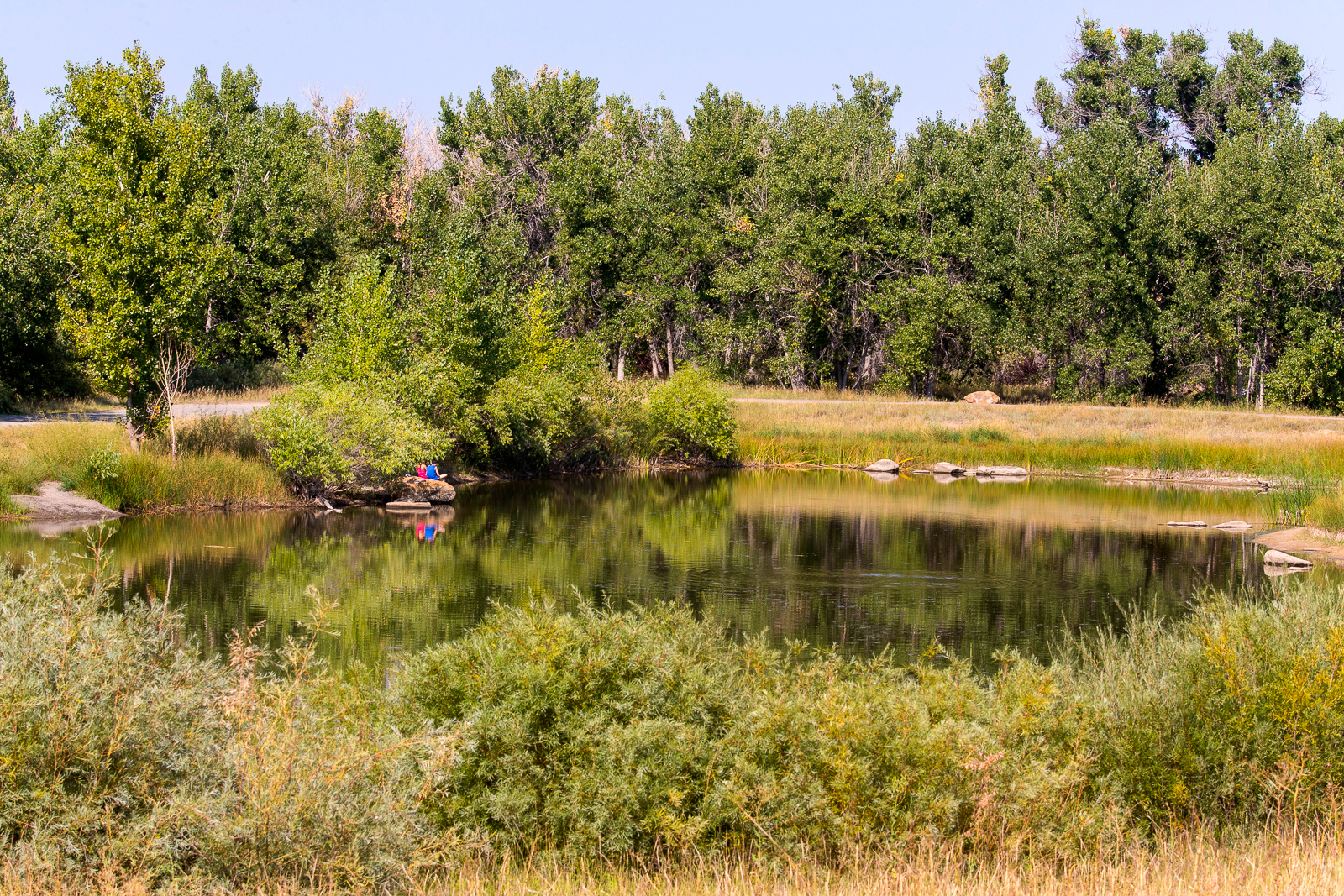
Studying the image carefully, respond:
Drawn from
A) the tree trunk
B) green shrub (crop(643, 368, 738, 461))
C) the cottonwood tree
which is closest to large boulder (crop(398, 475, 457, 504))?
the cottonwood tree

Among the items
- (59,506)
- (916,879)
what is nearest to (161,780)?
(916,879)

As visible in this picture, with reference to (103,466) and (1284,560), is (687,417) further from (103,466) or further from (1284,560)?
(1284,560)

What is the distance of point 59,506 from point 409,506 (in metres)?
7.75

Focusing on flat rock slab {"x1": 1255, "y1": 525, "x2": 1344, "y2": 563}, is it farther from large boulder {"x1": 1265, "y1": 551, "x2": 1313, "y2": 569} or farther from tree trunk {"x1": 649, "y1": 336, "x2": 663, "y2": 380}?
tree trunk {"x1": 649, "y1": 336, "x2": 663, "y2": 380}

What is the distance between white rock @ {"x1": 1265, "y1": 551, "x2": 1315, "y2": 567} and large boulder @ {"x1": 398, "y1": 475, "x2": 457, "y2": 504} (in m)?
18.1

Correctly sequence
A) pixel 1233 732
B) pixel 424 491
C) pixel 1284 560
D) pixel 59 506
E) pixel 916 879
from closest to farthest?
pixel 916 879
pixel 1233 732
pixel 1284 560
pixel 59 506
pixel 424 491

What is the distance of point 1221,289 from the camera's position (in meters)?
47.7

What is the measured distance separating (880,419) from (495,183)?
2213cm

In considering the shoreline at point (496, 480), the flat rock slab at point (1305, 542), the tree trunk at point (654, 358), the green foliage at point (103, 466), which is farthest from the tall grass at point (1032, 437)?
the green foliage at point (103, 466)

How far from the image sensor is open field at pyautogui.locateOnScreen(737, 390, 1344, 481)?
38188mm

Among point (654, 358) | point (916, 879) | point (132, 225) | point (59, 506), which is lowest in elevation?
point (59, 506)

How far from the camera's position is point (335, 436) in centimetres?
2689

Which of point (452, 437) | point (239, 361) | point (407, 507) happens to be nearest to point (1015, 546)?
point (407, 507)

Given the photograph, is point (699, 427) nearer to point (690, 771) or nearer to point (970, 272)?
point (970, 272)
